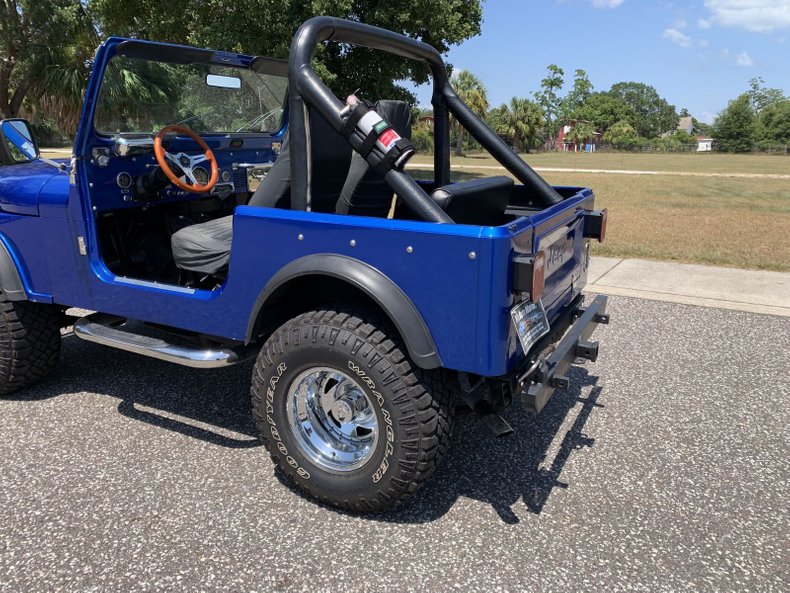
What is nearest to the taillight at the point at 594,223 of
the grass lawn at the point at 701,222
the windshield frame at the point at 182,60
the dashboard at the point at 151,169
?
the windshield frame at the point at 182,60

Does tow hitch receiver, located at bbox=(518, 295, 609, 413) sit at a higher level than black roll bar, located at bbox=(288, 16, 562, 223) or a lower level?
lower

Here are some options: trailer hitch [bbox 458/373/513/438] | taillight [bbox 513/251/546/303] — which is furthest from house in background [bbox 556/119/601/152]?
taillight [bbox 513/251/546/303]

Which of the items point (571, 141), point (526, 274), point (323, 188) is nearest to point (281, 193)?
point (323, 188)

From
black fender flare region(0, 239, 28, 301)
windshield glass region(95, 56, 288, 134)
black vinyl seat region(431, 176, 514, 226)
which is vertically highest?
windshield glass region(95, 56, 288, 134)

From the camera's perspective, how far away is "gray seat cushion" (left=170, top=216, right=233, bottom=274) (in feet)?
9.94

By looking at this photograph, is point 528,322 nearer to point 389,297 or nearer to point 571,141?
point 389,297

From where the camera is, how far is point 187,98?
3838mm

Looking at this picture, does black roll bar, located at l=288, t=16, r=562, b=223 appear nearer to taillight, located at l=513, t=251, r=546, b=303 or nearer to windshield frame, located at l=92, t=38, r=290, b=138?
taillight, located at l=513, t=251, r=546, b=303

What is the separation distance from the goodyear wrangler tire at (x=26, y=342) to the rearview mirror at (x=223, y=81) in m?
1.67

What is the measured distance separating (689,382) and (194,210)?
334cm

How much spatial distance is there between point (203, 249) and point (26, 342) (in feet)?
4.36

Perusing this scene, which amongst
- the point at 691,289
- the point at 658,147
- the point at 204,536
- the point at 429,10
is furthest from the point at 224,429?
the point at 658,147

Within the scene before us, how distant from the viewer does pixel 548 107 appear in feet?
276

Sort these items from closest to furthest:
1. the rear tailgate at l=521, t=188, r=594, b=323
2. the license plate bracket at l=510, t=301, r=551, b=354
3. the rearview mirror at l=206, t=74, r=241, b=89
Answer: the license plate bracket at l=510, t=301, r=551, b=354
the rear tailgate at l=521, t=188, r=594, b=323
the rearview mirror at l=206, t=74, r=241, b=89
